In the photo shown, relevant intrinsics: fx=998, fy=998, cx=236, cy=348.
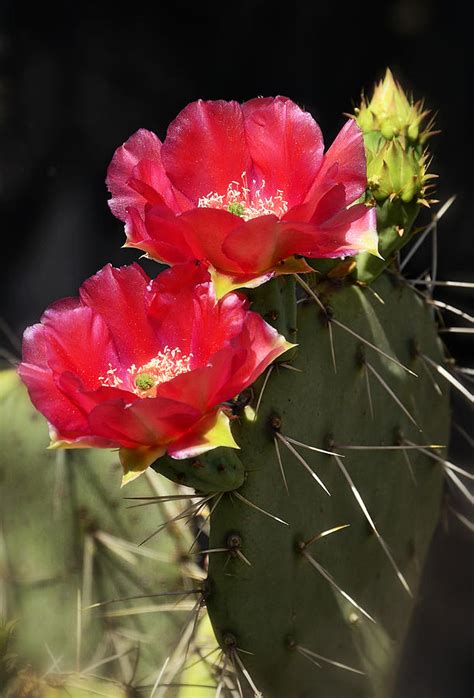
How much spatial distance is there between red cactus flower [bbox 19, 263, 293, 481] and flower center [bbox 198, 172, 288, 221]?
0.07 metres

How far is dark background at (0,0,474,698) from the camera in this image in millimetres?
1523

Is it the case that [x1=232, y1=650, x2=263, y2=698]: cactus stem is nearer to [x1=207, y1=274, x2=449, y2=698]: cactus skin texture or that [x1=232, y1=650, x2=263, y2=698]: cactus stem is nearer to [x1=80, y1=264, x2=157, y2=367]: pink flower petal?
[x1=207, y1=274, x2=449, y2=698]: cactus skin texture

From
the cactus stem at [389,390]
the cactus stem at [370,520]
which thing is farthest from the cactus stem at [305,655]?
the cactus stem at [389,390]

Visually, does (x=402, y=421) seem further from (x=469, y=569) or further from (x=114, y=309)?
(x=469, y=569)

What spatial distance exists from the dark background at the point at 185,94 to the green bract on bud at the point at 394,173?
0.78 m

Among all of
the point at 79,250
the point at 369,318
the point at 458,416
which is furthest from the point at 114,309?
the point at 79,250

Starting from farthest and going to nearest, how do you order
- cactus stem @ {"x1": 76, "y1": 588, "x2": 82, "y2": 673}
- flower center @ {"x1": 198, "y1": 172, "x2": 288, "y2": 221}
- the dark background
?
the dark background
cactus stem @ {"x1": 76, "y1": 588, "x2": 82, "y2": 673}
flower center @ {"x1": 198, "y1": 172, "x2": 288, "y2": 221}

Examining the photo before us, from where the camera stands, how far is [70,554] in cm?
100

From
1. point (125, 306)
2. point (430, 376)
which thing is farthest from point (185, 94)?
point (125, 306)

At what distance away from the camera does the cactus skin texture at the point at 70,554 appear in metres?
0.96

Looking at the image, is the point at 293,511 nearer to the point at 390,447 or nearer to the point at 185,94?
the point at 390,447

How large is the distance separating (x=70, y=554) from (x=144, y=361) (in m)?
0.41

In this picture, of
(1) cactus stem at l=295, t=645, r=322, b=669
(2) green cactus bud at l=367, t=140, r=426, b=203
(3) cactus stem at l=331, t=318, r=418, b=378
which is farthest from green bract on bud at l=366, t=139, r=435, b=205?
(1) cactus stem at l=295, t=645, r=322, b=669

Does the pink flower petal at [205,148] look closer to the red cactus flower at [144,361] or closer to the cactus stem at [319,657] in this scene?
the red cactus flower at [144,361]
